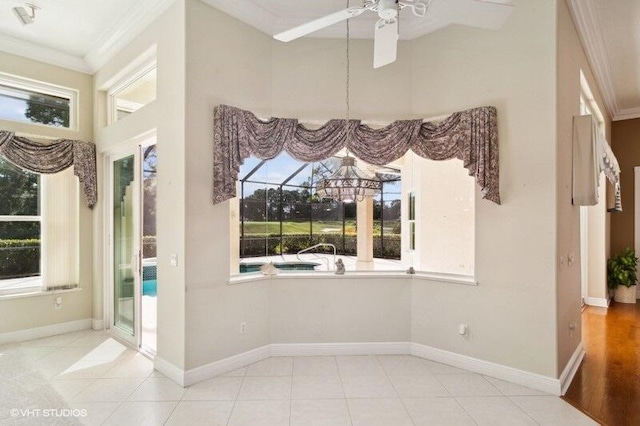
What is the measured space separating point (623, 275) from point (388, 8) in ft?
21.3

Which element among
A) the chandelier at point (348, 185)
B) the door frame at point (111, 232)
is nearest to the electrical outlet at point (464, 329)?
the chandelier at point (348, 185)

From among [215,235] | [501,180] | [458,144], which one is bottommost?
[215,235]

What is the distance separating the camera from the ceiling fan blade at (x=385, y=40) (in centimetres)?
223

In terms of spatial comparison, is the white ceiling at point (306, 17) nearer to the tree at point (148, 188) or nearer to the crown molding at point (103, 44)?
the crown molding at point (103, 44)

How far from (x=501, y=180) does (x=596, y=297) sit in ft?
13.9

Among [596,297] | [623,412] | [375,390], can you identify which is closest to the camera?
[623,412]

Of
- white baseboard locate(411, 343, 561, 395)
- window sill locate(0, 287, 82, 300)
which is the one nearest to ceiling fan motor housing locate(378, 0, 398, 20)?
white baseboard locate(411, 343, 561, 395)

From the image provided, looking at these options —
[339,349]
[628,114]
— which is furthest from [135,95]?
[628,114]

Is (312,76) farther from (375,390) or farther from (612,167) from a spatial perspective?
(612,167)

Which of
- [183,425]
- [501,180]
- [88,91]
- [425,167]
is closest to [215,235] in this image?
[183,425]

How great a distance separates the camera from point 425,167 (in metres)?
3.80

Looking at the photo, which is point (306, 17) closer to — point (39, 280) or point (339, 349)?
point (339, 349)

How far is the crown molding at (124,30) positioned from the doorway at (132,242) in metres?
1.17

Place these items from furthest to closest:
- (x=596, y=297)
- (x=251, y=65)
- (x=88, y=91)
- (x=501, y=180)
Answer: (x=596, y=297)
(x=88, y=91)
(x=251, y=65)
(x=501, y=180)
